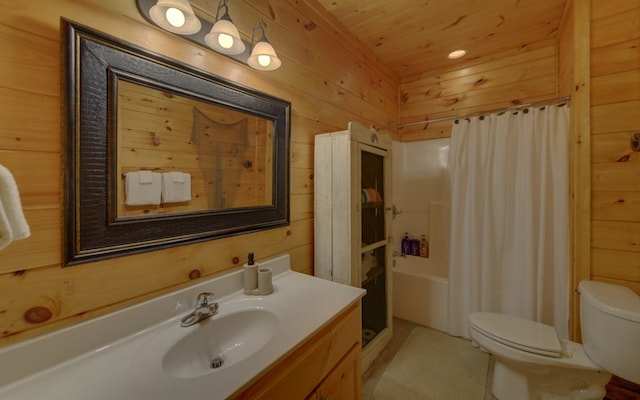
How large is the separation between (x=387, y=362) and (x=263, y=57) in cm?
201

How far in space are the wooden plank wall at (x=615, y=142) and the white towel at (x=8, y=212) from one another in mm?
2223

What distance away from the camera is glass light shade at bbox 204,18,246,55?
1.05 m

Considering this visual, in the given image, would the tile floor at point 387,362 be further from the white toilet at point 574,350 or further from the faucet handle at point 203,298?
the faucet handle at point 203,298

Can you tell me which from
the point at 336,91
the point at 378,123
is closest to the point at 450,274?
the point at 378,123

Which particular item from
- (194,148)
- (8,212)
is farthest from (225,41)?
(8,212)

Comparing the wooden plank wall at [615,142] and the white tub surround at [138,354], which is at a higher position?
the wooden plank wall at [615,142]

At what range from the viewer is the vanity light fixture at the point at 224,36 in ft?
3.43

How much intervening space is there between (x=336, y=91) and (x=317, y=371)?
1.68 m

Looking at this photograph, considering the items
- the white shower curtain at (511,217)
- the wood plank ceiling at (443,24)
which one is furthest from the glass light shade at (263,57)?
the white shower curtain at (511,217)

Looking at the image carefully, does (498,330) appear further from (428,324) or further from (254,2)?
(254,2)

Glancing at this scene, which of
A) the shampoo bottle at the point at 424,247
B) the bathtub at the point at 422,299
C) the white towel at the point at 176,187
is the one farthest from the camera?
the shampoo bottle at the point at 424,247

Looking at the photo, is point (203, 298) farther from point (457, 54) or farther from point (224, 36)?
point (457, 54)

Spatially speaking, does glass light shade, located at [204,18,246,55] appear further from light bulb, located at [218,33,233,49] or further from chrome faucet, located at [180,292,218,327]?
chrome faucet, located at [180,292,218,327]

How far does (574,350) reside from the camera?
131 centimetres
